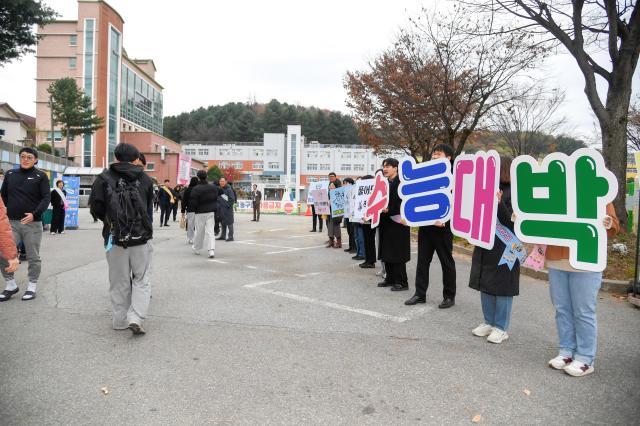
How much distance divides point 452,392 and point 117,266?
3465mm

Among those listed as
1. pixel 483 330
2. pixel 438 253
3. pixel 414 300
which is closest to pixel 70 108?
pixel 414 300

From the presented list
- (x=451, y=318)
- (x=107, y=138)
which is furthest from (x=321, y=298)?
(x=107, y=138)

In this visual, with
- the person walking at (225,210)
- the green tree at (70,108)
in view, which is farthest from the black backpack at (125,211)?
the green tree at (70,108)

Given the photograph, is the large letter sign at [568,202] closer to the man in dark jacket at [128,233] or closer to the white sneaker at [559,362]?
the white sneaker at [559,362]

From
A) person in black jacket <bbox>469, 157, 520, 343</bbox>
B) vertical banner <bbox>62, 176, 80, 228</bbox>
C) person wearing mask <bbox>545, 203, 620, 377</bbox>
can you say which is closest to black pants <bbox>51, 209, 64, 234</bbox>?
vertical banner <bbox>62, 176, 80, 228</bbox>

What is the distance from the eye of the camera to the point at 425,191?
557cm

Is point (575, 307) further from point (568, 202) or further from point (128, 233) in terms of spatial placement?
point (128, 233)

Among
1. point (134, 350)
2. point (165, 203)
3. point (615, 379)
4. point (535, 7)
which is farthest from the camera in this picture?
point (165, 203)

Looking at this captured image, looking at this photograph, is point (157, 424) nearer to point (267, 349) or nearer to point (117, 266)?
point (267, 349)

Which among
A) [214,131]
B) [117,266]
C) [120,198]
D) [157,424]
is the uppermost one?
[214,131]

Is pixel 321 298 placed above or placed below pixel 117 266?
below

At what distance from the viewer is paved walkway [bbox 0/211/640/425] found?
293cm

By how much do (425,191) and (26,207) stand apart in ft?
17.5

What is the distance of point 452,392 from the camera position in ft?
10.6
